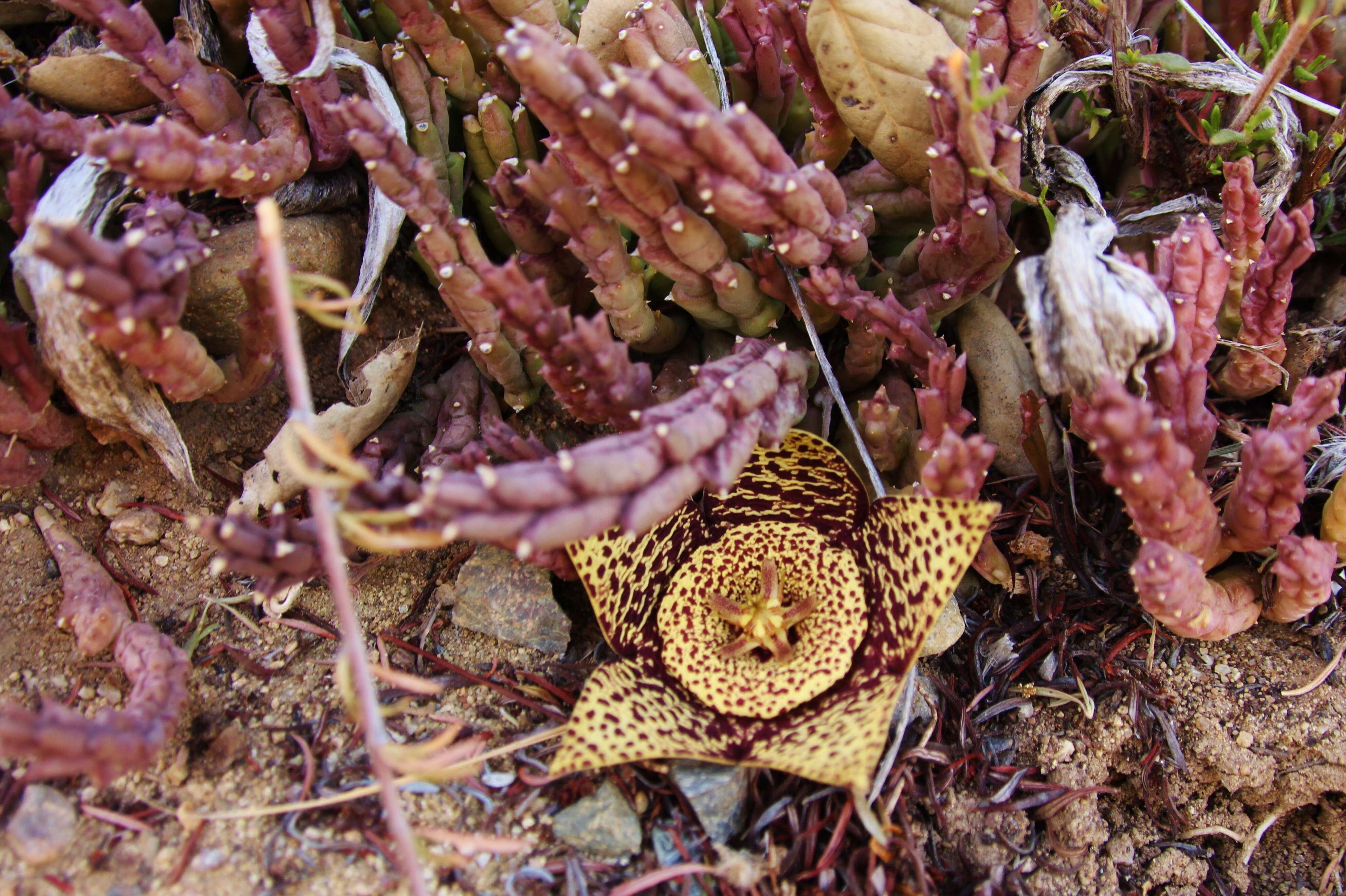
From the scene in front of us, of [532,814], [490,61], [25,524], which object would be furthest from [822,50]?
[25,524]

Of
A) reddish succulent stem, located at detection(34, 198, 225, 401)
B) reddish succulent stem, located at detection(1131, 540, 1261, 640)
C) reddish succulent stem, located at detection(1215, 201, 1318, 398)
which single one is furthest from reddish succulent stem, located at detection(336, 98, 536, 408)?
reddish succulent stem, located at detection(1215, 201, 1318, 398)

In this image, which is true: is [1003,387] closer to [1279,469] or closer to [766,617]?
[1279,469]

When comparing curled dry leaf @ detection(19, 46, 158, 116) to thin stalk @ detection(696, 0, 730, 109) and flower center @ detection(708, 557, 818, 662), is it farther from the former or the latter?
flower center @ detection(708, 557, 818, 662)

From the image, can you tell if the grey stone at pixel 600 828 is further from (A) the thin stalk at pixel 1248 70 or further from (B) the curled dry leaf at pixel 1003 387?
(A) the thin stalk at pixel 1248 70

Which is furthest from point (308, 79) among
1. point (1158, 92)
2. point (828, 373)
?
point (1158, 92)

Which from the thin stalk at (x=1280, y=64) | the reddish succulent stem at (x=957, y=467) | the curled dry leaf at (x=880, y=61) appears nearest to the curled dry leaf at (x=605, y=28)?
the curled dry leaf at (x=880, y=61)
